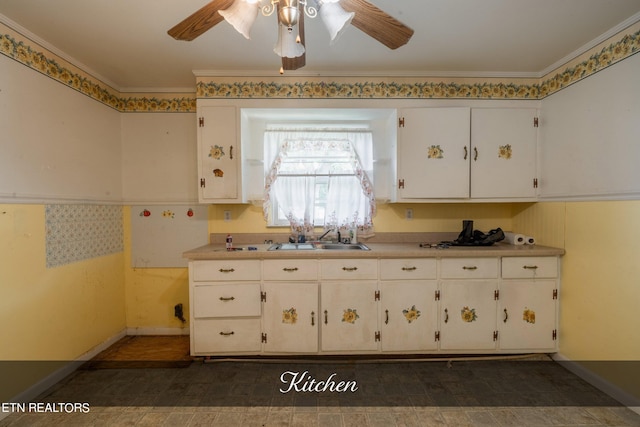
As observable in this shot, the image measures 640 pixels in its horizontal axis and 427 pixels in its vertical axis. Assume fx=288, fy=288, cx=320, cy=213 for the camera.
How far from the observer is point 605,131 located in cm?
192

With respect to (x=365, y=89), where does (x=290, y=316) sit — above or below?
below

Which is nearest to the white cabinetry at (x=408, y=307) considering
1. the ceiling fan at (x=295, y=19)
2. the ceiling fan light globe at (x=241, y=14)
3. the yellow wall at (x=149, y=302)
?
the ceiling fan at (x=295, y=19)

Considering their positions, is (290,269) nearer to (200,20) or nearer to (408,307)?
(408,307)

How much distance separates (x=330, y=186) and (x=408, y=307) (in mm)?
1257

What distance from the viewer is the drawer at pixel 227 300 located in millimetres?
2215

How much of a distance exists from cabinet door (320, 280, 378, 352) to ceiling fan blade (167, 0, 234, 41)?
5.75 feet

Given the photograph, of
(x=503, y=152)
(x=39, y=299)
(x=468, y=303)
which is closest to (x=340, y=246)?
(x=468, y=303)

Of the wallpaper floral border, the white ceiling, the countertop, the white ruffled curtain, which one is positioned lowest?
the countertop

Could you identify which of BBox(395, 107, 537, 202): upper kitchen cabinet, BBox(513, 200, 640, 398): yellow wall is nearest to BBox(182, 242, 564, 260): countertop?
BBox(513, 200, 640, 398): yellow wall

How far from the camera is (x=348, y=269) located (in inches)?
88.0

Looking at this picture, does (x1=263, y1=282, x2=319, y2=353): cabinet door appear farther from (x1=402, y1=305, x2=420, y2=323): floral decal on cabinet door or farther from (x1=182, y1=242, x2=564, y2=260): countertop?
(x1=402, y1=305, x2=420, y2=323): floral decal on cabinet door

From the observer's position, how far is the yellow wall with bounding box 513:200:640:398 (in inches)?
69.9

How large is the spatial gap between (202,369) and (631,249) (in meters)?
3.00

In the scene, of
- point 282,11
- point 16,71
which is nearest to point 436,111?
point 282,11
